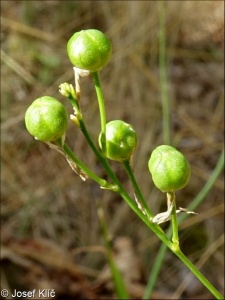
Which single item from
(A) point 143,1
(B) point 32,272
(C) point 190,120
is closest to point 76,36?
(B) point 32,272

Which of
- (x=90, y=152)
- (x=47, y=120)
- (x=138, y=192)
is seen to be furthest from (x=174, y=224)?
(x=90, y=152)

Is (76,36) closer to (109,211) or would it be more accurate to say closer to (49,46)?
(49,46)

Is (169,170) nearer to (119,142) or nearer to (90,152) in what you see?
(119,142)

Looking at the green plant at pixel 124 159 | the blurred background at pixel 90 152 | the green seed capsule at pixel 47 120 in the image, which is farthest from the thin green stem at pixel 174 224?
the blurred background at pixel 90 152

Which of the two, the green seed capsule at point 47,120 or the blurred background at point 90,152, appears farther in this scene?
the blurred background at point 90,152

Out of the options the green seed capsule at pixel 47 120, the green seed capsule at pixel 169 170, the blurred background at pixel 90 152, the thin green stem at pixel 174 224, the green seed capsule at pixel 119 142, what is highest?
the green seed capsule at pixel 47 120

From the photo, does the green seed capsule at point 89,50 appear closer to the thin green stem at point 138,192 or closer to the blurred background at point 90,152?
the thin green stem at point 138,192

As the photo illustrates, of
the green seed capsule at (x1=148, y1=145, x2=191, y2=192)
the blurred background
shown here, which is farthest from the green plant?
the blurred background
